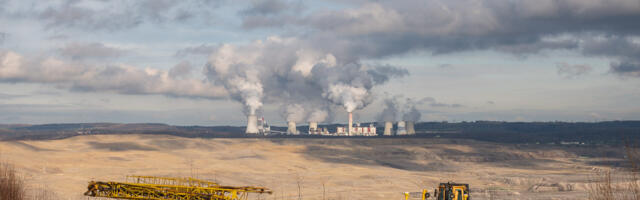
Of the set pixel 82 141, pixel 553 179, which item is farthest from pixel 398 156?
pixel 82 141

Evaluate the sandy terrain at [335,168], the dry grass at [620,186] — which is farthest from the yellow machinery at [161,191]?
the sandy terrain at [335,168]

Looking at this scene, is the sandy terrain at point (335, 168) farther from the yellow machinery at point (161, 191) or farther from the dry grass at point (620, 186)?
the yellow machinery at point (161, 191)

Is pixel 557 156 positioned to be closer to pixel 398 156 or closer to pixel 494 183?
pixel 398 156

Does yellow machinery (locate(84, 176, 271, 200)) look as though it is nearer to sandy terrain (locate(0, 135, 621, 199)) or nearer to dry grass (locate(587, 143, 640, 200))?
dry grass (locate(587, 143, 640, 200))

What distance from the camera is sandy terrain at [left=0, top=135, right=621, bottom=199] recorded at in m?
66.7

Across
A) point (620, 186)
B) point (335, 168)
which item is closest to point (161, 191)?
point (620, 186)

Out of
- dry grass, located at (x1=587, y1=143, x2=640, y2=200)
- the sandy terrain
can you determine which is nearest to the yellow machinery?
dry grass, located at (x1=587, y1=143, x2=640, y2=200)

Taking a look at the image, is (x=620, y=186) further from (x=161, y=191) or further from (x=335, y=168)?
(x=161, y=191)

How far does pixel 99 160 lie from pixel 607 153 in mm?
109627

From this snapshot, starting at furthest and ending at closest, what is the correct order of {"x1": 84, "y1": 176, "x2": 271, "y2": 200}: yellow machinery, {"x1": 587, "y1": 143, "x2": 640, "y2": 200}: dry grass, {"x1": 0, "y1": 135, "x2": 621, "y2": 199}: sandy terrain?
{"x1": 0, "y1": 135, "x2": 621, "y2": 199}: sandy terrain < {"x1": 84, "y1": 176, "x2": 271, "y2": 200}: yellow machinery < {"x1": 587, "y1": 143, "x2": 640, "y2": 200}: dry grass

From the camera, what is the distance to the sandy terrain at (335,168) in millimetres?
66688

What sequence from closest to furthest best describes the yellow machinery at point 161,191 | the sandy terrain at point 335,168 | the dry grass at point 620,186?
the dry grass at point 620,186, the yellow machinery at point 161,191, the sandy terrain at point 335,168

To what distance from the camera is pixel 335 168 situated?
98.8 m

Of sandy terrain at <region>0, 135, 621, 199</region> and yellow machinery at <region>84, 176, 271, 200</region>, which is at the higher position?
yellow machinery at <region>84, 176, 271, 200</region>
